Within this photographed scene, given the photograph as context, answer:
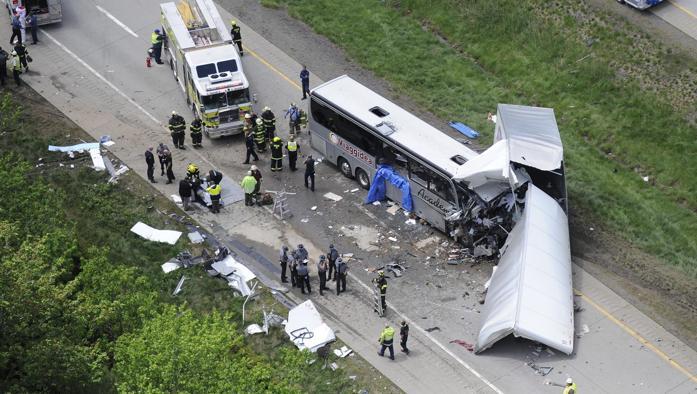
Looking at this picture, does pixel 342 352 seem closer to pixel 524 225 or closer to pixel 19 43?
pixel 524 225

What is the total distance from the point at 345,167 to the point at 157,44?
32.3 feet

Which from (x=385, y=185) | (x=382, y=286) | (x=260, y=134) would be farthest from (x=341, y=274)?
(x=260, y=134)

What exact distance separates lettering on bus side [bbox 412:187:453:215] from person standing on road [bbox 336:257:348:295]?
347 cm

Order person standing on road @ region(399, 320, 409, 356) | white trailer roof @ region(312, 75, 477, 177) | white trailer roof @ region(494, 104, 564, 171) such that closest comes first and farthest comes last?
person standing on road @ region(399, 320, 409, 356) < white trailer roof @ region(494, 104, 564, 171) < white trailer roof @ region(312, 75, 477, 177)

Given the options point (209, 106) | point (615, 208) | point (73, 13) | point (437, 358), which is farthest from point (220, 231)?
point (73, 13)

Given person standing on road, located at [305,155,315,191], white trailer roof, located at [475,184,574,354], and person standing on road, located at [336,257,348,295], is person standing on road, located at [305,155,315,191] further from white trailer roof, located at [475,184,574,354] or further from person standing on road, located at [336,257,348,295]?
white trailer roof, located at [475,184,574,354]

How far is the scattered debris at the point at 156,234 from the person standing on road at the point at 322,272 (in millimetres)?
4599

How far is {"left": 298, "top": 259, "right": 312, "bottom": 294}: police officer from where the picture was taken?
33.6 m

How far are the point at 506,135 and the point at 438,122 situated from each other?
6.50m

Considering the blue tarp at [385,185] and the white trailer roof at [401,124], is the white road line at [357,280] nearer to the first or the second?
the blue tarp at [385,185]

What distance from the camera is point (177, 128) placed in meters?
39.8

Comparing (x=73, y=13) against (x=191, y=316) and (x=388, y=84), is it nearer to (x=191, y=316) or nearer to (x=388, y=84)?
(x=388, y=84)

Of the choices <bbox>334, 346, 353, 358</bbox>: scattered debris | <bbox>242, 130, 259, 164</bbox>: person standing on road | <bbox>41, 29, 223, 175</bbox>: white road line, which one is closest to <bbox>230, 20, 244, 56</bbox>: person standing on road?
<bbox>41, 29, 223, 175</bbox>: white road line

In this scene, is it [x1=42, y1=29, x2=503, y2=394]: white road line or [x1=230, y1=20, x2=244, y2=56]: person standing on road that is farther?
[x1=230, y1=20, x2=244, y2=56]: person standing on road
